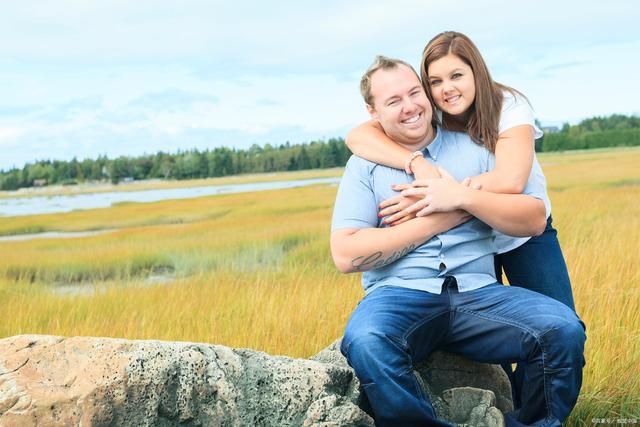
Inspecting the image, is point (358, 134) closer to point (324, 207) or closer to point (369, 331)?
point (369, 331)

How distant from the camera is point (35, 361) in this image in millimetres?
2848

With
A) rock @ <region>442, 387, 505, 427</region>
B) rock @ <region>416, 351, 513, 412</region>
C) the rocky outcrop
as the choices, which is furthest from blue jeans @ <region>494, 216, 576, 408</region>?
the rocky outcrop

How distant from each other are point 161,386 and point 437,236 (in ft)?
4.78

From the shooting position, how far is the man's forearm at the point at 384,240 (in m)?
3.30

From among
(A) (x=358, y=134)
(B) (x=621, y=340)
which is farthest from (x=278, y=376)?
(B) (x=621, y=340)

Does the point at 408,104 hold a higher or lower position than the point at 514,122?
higher

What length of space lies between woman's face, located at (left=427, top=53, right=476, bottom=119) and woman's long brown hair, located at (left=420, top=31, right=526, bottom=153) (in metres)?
0.03

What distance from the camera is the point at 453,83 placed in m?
3.70

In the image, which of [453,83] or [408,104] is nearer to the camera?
[408,104]

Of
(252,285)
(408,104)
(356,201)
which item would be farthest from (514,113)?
(252,285)

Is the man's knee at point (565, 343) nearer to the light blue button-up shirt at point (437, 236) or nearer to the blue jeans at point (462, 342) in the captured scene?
the blue jeans at point (462, 342)

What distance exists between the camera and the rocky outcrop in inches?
→ 106

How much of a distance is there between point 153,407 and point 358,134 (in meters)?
1.71

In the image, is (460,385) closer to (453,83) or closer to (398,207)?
(398,207)
